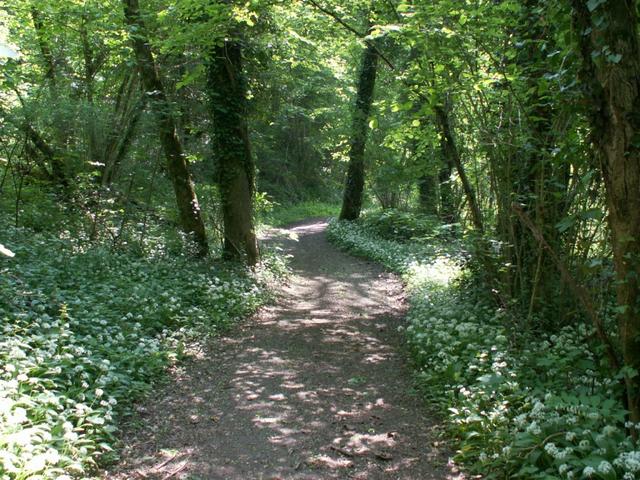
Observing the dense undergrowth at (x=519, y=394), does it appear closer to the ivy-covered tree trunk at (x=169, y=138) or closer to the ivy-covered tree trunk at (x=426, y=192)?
the ivy-covered tree trunk at (x=169, y=138)

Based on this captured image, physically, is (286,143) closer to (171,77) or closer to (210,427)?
(171,77)

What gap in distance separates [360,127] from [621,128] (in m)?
16.3

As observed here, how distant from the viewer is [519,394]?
4.58 meters

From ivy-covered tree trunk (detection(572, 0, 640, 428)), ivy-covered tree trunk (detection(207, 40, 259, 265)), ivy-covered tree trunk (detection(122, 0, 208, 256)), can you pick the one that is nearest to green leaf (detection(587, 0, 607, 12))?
ivy-covered tree trunk (detection(572, 0, 640, 428))

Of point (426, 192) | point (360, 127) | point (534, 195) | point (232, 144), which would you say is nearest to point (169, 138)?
point (232, 144)

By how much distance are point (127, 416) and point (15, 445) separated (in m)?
1.66

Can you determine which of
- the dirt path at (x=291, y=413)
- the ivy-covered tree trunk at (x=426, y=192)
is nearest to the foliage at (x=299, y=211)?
the ivy-covered tree trunk at (x=426, y=192)

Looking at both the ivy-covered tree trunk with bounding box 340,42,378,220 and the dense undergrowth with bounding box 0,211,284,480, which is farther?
the ivy-covered tree trunk with bounding box 340,42,378,220

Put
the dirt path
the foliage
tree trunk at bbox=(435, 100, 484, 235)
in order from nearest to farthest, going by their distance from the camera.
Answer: the dirt path
tree trunk at bbox=(435, 100, 484, 235)
the foliage

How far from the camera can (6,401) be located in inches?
155

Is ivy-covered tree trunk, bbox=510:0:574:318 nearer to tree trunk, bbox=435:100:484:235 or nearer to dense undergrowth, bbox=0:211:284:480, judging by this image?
tree trunk, bbox=435:100:484:235

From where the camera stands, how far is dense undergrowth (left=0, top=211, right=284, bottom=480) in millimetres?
3984

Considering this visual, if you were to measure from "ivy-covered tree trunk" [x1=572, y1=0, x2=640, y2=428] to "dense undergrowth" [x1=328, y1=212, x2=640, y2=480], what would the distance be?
12.0 inches

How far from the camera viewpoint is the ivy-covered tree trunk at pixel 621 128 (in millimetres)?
3463
